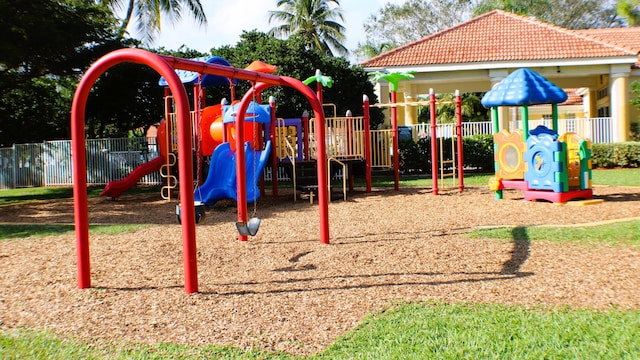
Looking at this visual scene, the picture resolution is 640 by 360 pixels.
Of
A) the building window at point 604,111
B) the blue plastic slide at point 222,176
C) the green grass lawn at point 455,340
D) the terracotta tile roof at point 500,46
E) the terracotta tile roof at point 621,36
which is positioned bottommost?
the green grass lawn at point 455,340

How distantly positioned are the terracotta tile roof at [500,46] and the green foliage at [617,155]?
4542 mm

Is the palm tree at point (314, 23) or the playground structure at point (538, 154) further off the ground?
the palm tree at point (314, 23)

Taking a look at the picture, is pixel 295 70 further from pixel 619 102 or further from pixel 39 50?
pixel 619 102

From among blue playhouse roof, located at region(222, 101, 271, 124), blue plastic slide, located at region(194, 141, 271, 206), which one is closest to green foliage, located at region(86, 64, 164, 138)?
blue playhouse roof, located at region(222, 101, 271, 124)

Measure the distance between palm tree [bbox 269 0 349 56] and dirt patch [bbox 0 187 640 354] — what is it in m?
31.8

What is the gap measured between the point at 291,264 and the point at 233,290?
115 centimetres

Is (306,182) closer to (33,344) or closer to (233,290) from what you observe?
(233,290)

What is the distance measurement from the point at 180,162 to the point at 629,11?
4159 cm

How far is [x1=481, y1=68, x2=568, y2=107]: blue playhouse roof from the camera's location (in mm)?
11117

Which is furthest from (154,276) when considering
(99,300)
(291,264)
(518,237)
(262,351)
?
(518,237)

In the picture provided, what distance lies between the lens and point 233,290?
5484 millimetres

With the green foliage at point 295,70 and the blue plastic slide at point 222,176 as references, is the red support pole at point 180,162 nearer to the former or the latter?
the blue plastic slide at point 222,176

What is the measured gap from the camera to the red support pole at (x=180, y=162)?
5273mm

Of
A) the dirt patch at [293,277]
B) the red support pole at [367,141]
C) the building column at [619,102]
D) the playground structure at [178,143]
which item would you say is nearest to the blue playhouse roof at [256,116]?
the red support pole at [367,141]
